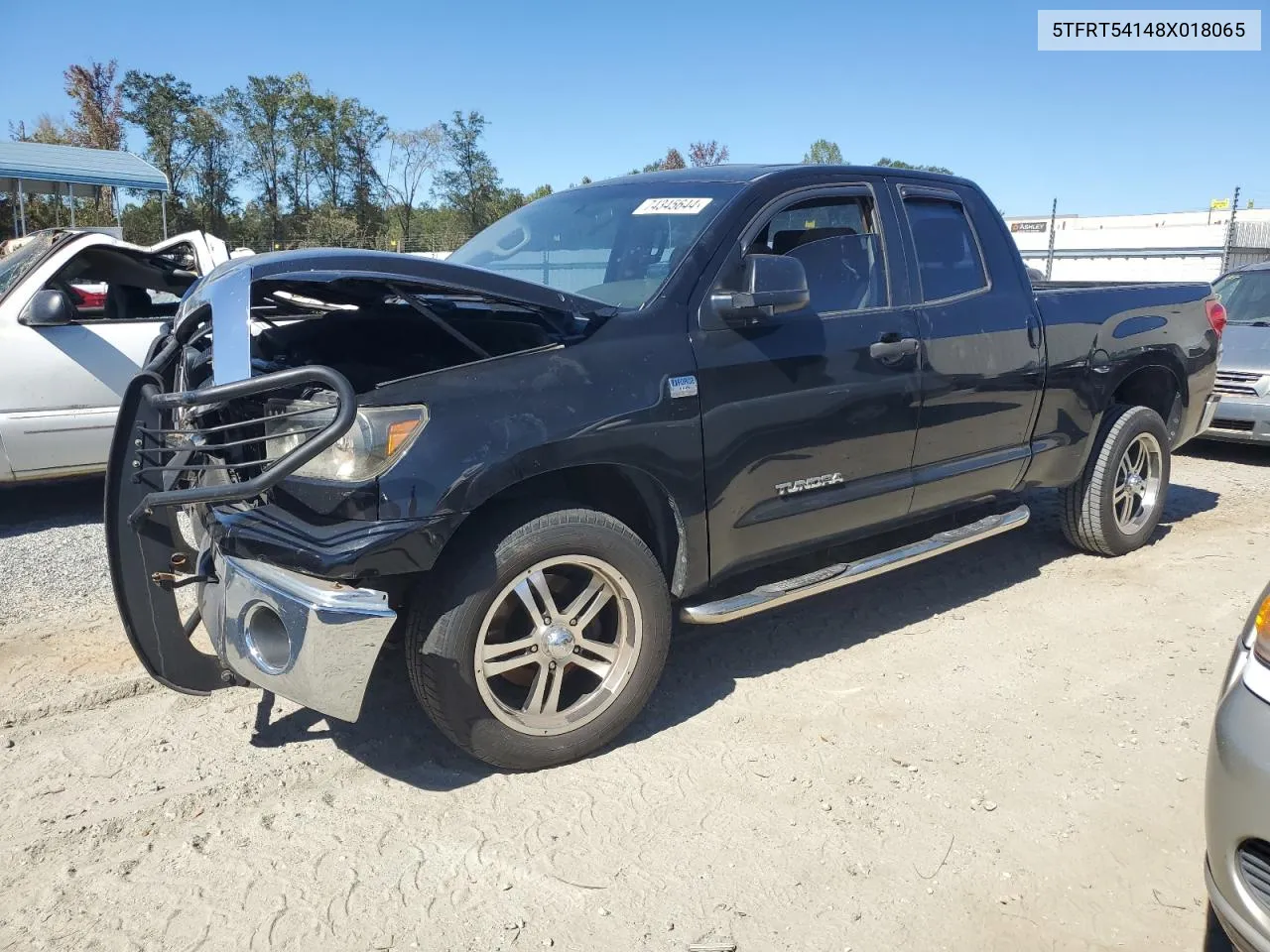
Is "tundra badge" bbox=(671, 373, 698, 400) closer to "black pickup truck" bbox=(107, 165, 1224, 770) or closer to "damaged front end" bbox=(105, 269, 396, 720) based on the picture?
"black pickup truck" bbox=(107, 165, 1224, 770)

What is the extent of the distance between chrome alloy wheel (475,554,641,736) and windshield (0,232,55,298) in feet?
15.3

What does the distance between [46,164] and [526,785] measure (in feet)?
66.5

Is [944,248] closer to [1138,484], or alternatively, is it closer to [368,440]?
[1138,484]

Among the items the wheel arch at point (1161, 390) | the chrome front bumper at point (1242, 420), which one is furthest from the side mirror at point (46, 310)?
the chrome front bumper at point (1242, 420)

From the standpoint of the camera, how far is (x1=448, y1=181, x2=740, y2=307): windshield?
357 centimetres

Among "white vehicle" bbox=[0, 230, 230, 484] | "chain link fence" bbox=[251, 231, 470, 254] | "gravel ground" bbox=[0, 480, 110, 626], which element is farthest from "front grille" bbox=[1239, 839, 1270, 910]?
"chain link fence" bbox=[251, 231, 470, 254]

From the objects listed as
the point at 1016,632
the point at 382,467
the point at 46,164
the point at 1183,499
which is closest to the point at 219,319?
the point at 382,467

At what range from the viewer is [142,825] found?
9.38ft

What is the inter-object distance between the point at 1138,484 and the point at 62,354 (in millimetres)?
6424

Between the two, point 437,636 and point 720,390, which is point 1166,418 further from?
point 437,636

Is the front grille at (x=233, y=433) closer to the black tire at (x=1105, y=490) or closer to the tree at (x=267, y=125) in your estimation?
the black tire at (x=1105, y=490)

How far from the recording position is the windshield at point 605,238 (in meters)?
3.57

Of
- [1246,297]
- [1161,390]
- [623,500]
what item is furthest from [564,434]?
[1246,297]

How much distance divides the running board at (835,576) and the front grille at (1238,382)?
4519 mm
